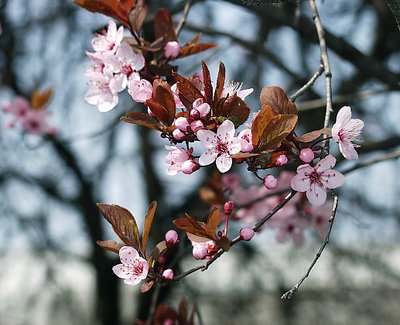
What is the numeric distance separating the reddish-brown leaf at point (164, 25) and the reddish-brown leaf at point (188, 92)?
0.38 meters

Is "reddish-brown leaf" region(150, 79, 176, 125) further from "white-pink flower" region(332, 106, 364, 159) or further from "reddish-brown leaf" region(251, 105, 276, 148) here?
"white-pink flower" region(332, 106, 364, 159)

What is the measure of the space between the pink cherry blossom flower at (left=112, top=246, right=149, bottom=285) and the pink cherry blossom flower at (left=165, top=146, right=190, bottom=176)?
0.17 metres

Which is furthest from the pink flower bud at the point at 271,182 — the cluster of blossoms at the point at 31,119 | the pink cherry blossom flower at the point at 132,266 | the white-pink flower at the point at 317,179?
the cluster of blossoms at the point at 31,119

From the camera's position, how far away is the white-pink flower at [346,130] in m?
1.18

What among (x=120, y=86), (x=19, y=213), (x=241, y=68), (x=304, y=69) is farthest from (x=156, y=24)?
(x=19, y=213)

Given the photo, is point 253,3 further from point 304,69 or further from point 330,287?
point 330,287

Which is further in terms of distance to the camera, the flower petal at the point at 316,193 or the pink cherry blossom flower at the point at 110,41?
the pink cherry blossom flower at the point at 110,41

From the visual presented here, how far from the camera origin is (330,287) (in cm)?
591

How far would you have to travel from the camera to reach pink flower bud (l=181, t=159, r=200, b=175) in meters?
1.15

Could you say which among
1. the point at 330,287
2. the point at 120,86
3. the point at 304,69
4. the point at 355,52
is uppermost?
the point at 120,86

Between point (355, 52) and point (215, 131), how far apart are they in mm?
1132

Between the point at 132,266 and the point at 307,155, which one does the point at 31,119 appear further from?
the point at 307,155

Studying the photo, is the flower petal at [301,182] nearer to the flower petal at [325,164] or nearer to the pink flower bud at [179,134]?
the flower petal at [325,164]

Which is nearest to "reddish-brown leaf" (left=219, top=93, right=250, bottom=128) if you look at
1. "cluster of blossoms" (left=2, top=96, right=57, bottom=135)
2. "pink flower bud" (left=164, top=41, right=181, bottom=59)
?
"pink flower bud" (left=164, top=41, right=181, bottom=59)
